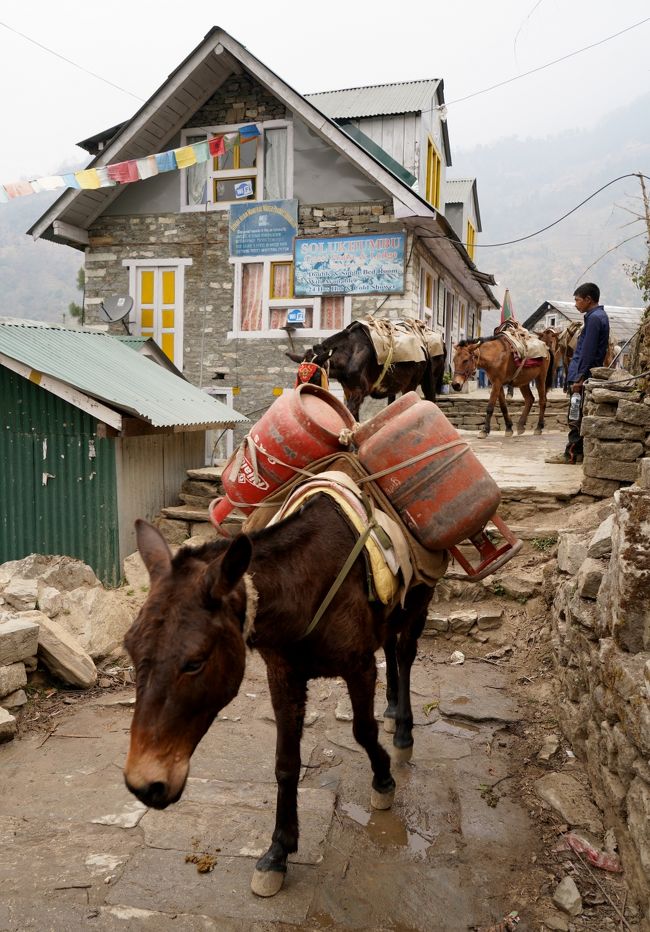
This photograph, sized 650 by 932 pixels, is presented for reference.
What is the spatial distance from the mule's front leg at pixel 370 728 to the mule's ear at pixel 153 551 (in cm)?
122

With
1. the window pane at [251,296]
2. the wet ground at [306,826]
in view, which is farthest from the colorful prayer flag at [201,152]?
the wet ground at [306,826]

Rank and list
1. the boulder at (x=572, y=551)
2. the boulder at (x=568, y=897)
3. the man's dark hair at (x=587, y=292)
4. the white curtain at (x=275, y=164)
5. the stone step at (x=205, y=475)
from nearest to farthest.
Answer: the boulder at (x=568, y=897) → the boulder at (x=572, y=551) → the man's dark hair at (x=587, y=292) → the stone step at (x=205, y=475) → the white curtain at (x=275, y=164)

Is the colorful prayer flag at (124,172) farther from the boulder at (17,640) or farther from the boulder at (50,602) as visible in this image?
the boulder at (17,640)

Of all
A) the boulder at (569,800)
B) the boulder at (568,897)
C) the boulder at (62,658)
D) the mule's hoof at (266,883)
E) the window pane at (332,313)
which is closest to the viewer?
the boulder at (568,897)

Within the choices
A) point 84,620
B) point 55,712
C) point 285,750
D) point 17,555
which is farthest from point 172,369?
point 285,750

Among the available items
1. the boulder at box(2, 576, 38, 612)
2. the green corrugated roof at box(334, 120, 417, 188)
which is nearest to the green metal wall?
the boulder at box(2, 576, 38, 612)

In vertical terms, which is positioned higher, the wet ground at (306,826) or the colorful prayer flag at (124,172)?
the colorful prayer flag at (124,172)

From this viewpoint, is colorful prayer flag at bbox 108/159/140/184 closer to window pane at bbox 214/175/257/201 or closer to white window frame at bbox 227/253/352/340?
window pane at bbox 214/175/257/201

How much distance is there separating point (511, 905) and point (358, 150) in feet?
36.8

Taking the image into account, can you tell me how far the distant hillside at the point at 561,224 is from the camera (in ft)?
317

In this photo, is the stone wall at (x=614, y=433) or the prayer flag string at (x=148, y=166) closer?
the stone wall at (x=614, y=433)

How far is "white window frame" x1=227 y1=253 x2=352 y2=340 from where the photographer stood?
1256cm

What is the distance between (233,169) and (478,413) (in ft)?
24.0

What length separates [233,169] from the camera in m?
13.0
